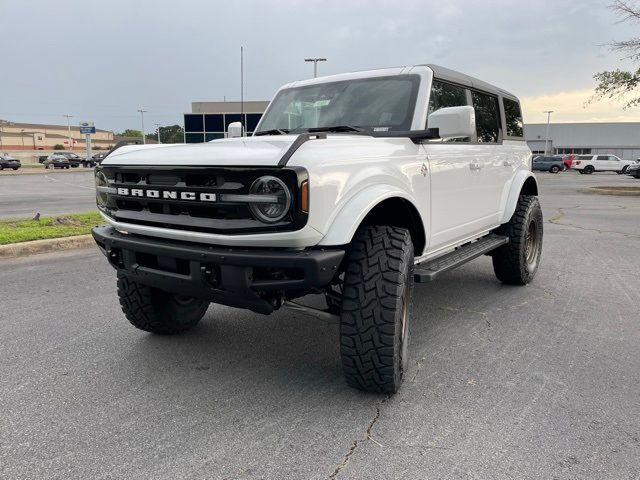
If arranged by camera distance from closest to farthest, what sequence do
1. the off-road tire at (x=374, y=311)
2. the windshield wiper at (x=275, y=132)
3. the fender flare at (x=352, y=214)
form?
the fender flare at (x=352, y=214), the off-road tire at (x=374, y=311), the windshield wiper at (x=275, y=132)

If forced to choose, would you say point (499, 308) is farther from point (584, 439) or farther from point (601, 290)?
point (584, 439)

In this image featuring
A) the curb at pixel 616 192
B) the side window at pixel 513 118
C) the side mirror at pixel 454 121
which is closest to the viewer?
the side mirror at pixel 454 121

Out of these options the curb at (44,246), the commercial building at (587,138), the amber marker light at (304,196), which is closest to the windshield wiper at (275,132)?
the amber marker light at (304,196)

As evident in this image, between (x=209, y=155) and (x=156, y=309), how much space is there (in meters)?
1.61

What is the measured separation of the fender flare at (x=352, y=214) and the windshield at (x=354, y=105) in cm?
93

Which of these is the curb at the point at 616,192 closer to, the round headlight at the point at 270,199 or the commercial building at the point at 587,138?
the round headlight at the point at 270,199

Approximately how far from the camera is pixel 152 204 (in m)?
3.04

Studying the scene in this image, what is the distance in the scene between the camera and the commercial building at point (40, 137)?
97.8 metres

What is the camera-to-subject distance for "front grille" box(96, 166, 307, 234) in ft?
8.30

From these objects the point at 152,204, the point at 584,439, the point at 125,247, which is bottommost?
the point at 584,439

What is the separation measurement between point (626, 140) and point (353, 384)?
9016 centimetres

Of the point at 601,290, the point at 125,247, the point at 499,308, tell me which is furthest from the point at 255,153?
the point at 601,290

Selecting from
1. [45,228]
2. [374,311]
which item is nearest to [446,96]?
[374,311]

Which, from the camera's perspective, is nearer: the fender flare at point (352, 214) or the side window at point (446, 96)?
the fender flare at point (352, 214)
